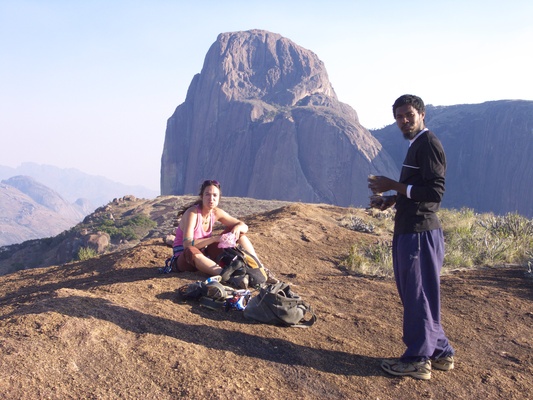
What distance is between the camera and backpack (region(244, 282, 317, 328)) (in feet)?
13.9

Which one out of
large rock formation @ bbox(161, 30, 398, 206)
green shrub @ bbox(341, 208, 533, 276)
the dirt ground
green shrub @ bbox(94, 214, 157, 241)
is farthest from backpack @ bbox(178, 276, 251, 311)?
large rock formation @ bbox(161, 30, 398, 206)

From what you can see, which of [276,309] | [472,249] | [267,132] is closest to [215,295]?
[276,309]

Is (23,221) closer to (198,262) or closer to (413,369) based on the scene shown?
(198,262)

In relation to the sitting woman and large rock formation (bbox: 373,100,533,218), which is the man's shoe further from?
large rock formation (bbox: 373,100,533,218)

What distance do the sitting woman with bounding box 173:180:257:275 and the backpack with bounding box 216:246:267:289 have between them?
0.13 m

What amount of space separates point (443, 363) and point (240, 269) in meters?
2.22

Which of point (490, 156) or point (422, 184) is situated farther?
point (490, 156)

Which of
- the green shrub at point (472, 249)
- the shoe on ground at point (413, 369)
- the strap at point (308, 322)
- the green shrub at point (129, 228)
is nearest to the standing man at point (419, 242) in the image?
the shoe on ground at point (413, 369)

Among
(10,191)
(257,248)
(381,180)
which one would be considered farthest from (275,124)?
(10,191)

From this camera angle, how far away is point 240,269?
204 inches

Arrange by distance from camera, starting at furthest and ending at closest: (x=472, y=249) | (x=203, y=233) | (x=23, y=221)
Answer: (x=23, y=221) < (x=472, y=249) < (x=203, y=233)

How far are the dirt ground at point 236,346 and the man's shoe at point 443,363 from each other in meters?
0.05

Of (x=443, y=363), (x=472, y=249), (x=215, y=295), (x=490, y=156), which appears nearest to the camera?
(x=443, y=363)

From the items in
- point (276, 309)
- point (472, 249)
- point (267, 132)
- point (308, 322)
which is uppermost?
point (267, 132)
